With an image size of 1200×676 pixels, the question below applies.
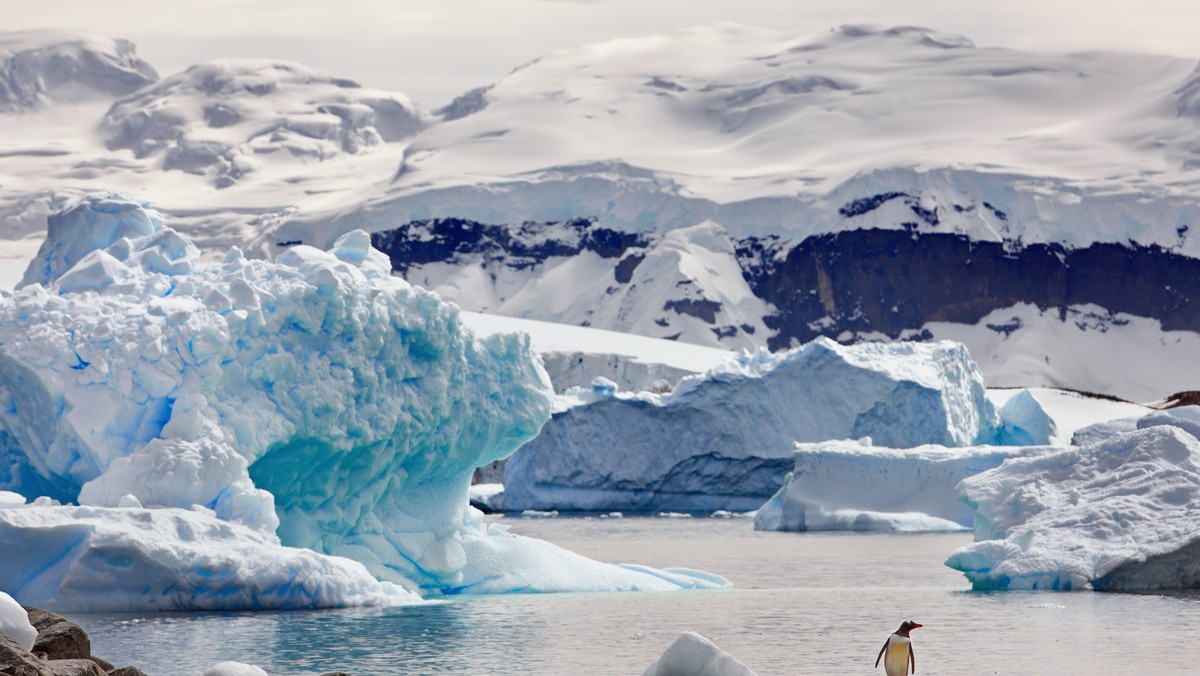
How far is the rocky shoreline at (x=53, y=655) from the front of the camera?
801 cm

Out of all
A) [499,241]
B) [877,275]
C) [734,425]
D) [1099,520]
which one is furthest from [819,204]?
[1099,520]

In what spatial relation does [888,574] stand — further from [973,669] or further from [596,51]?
[596,51]

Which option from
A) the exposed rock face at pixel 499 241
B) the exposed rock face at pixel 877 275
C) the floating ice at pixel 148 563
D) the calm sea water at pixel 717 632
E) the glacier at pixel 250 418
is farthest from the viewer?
the exposed rock face at pixel 499 241

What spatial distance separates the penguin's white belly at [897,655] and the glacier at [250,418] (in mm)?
5327

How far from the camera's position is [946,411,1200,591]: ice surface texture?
14359 mm

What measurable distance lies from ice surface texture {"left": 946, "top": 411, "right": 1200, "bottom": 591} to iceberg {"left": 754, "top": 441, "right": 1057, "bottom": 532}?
9.86m

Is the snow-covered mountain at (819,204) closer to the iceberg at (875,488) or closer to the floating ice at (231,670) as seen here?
the iceberg at (875,488)

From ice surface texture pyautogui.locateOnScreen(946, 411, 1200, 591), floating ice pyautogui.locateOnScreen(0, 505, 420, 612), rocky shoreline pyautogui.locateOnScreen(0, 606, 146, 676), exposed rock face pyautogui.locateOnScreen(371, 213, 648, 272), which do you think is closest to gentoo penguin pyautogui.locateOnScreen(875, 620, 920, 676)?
rocky shoreline pyautogui.locateOnScreen(0, 606, 146, 676)

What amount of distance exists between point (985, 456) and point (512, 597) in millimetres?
12059

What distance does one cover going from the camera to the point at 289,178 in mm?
131625

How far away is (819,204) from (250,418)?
256 feet

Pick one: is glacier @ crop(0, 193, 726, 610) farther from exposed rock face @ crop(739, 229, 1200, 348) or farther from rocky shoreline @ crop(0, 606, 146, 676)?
exposed rock face @ crop(739, 229, 1200, 348)

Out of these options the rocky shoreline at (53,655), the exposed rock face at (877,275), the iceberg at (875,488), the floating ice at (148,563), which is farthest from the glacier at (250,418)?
the exposed rock face at (877,275)

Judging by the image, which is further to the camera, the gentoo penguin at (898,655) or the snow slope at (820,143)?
the snow slope at (820,143)
